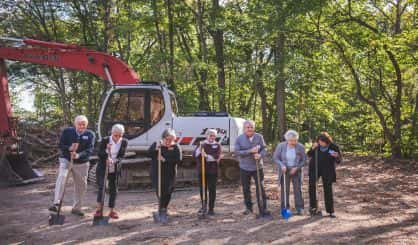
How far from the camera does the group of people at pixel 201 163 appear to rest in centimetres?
696

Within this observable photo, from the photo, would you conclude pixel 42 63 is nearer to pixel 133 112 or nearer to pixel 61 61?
pixel 61 61

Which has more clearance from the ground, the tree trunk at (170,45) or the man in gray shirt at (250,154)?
the tree trunk at (170,45)

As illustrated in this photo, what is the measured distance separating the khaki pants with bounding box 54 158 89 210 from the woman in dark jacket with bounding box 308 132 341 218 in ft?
13.2

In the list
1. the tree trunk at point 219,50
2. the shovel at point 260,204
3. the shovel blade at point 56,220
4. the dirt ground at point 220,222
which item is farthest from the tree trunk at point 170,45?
the shovel blade at point 56,220

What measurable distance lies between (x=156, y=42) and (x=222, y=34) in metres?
3.88

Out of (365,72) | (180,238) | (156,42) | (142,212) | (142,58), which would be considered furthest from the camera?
(156,42)

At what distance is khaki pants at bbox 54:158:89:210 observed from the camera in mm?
6927

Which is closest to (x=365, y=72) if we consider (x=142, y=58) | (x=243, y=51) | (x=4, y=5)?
(x=243, y=51)

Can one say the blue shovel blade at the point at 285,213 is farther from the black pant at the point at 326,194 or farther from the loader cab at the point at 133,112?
the loader cab at the point at 133,112

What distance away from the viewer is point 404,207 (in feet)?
26.6

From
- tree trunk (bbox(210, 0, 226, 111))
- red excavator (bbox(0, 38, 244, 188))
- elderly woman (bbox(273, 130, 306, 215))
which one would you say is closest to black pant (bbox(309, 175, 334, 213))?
elderly woman (bbox(273, 130, 306, 215))

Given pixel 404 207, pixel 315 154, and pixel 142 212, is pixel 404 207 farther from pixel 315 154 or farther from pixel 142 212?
pixel 142 212

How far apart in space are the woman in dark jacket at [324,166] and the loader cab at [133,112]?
13.3 ft

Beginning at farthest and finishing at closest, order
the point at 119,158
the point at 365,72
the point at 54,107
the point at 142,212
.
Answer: the point at 54,107, the point at 365,72, the point at 142,212, the point at 119,158
